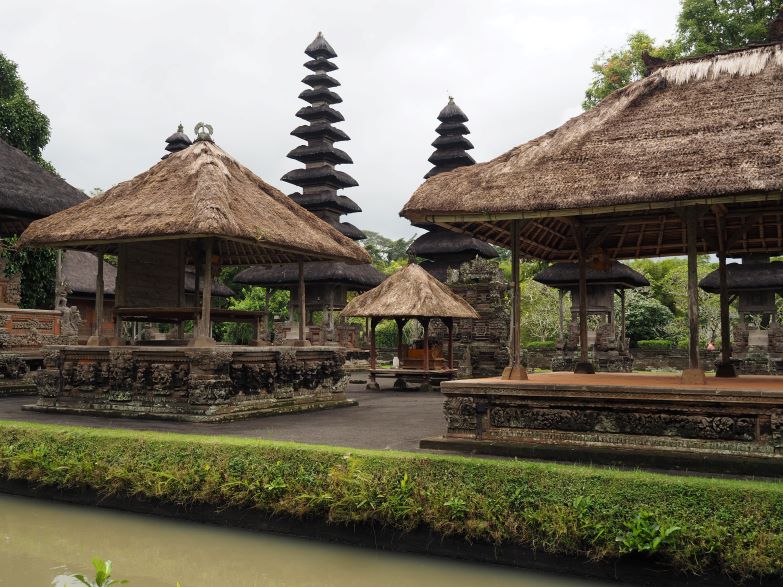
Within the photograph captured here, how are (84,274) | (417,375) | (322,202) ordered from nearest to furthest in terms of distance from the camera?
1. (417,375)
2. (84,274)
3. (322,202)

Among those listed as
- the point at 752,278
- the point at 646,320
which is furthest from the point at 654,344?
Answer: the point at 752,278

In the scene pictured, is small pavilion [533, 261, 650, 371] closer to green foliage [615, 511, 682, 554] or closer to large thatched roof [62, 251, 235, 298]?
large thatched roof [62, 251, 235, 298]

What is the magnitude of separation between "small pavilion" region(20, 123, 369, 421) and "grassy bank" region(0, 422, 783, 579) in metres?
3.41

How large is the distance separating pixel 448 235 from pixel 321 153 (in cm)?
893

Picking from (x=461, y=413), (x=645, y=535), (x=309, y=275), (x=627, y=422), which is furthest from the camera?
(x=309, y=275)

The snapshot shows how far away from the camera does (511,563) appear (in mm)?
5961

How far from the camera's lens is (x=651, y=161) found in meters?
8.10

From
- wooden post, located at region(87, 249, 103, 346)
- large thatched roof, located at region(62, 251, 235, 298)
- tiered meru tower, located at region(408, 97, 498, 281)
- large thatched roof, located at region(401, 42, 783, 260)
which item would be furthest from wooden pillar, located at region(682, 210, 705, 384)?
large thatched roof, located at region(62, 251, 235, 298)

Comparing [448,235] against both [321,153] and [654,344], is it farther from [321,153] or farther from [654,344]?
[654,344]

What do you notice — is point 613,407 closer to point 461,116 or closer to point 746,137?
point 746,137

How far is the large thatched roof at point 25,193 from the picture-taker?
660 inches

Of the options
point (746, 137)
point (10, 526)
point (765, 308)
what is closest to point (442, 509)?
point (10, 526)

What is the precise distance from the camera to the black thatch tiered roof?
35500mm

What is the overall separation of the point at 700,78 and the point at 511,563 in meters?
6.62
